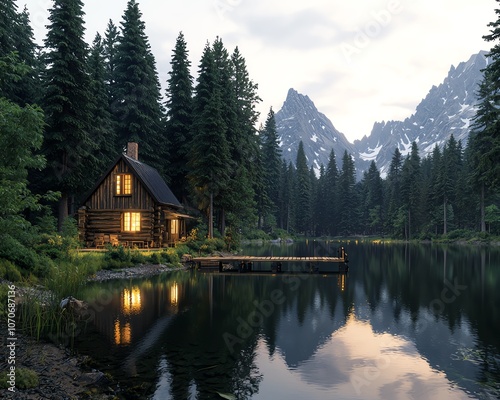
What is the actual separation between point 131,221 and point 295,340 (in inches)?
1043

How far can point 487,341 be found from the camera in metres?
14.8

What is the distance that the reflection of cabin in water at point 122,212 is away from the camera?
37.5 m

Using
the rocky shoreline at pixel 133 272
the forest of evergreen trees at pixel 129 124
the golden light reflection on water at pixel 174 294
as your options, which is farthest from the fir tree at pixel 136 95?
the golden light reflection on water at pixel 174 294

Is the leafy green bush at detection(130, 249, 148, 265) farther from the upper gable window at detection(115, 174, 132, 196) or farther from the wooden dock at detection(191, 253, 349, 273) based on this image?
the upper gable window at detection(115, 174, 132, 196)

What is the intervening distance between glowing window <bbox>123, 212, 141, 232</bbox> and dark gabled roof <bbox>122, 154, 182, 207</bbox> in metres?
2.67

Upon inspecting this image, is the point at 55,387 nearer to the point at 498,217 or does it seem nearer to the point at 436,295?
the point at 436,295

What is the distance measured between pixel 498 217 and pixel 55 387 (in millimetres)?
81678

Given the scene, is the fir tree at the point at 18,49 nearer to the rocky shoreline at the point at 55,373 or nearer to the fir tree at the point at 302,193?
the rocky shoreline at the point at 55,373

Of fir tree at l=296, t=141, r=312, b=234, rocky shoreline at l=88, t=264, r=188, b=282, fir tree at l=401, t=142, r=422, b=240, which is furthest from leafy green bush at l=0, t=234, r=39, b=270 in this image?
fir tree at l=296, t=141, r=312, b=234

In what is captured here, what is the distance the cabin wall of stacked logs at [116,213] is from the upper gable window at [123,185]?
30 cm

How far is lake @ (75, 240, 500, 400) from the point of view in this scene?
10.9m

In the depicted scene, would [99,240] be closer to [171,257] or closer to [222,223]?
[171,257]

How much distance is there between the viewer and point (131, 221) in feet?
125

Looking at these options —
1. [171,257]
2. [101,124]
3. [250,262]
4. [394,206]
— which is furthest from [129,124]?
[394,206]
